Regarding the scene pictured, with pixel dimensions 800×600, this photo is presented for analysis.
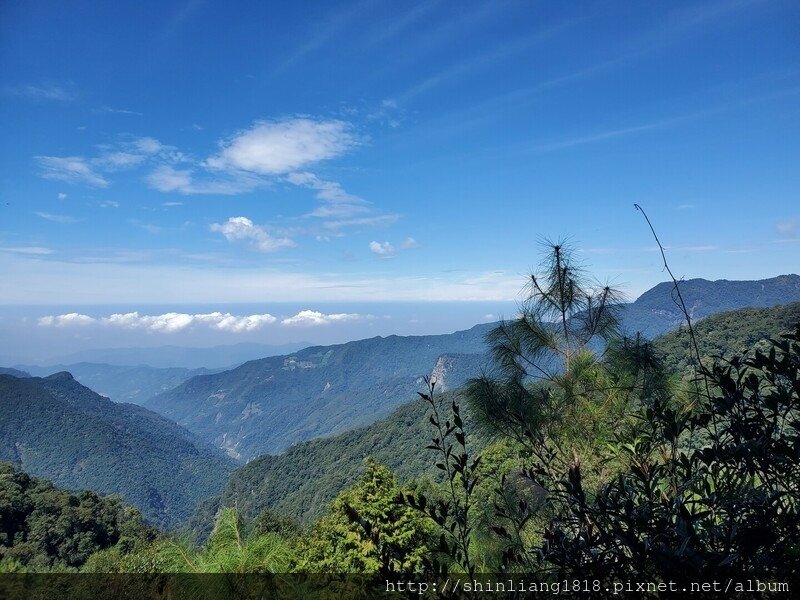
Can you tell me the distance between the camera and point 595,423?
5.32 meters

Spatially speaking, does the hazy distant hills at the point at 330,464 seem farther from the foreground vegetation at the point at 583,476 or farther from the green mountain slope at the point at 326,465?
the foreground vegetation at the point at 583,476

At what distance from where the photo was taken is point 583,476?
457cm

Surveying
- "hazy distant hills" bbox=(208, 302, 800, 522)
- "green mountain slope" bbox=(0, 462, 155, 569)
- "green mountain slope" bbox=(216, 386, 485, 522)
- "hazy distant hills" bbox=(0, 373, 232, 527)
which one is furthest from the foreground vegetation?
"hazy distant hills" bbox=(0, 373, 232, 527)

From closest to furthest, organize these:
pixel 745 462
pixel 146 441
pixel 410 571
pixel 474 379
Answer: pixel 410 571 < pixel 745 462 < pixel 474 379 < pixel 146 441

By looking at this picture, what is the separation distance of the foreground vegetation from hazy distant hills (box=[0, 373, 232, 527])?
132m

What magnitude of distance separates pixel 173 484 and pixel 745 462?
166 metres

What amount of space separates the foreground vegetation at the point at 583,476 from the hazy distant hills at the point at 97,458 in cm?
13157

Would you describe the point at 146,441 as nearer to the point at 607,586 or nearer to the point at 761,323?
the point at 761,323

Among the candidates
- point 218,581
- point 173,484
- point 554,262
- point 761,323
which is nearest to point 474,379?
point 554,262

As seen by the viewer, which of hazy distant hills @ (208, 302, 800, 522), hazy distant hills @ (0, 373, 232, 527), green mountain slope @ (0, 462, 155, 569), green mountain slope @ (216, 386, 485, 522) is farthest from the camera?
hazy distant hills @ (0, 373, 232, 527)

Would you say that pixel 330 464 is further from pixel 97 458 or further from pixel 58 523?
pixel 97 458

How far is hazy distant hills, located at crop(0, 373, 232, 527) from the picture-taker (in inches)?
5025

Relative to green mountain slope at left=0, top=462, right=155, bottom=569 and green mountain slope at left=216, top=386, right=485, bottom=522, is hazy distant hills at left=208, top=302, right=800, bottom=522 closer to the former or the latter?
green mountain slope at left=216, top=386, right=485, bottom=522

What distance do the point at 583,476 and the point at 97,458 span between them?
164520 mm
